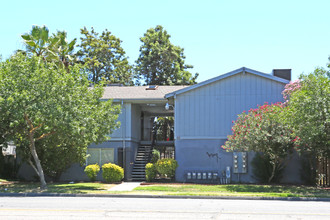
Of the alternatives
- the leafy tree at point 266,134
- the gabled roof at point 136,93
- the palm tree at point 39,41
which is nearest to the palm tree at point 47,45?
the palm tree at point 39,41

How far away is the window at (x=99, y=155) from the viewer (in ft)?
93.6

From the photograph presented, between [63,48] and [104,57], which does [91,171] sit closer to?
[63,48]

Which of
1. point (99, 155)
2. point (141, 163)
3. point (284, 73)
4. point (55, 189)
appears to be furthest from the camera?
point (141, 163)

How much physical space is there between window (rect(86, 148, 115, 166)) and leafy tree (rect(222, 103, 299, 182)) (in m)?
8.50

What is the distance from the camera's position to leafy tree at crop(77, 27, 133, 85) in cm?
4706

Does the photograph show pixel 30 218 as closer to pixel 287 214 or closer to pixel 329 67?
pixel 287 214

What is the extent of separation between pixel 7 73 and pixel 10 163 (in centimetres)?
1034

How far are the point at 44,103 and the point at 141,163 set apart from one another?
11.4 metres

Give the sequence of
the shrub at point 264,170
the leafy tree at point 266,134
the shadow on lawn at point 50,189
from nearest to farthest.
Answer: the shadow on lawn at point 50,189, the leafy tree at point 266,134, the shrub at point 264,170

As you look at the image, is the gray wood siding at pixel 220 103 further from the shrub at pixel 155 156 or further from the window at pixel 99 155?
the window at pixel 99 155

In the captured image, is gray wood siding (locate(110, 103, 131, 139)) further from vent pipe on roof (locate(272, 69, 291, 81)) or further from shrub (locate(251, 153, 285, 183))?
vent pipe on roof (locate(272, 69, 291, 81))

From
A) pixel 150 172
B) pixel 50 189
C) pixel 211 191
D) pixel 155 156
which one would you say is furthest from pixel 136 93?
pixel 211 191

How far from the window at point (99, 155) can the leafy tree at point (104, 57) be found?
1857cm

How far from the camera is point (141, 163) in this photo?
96.9ft
